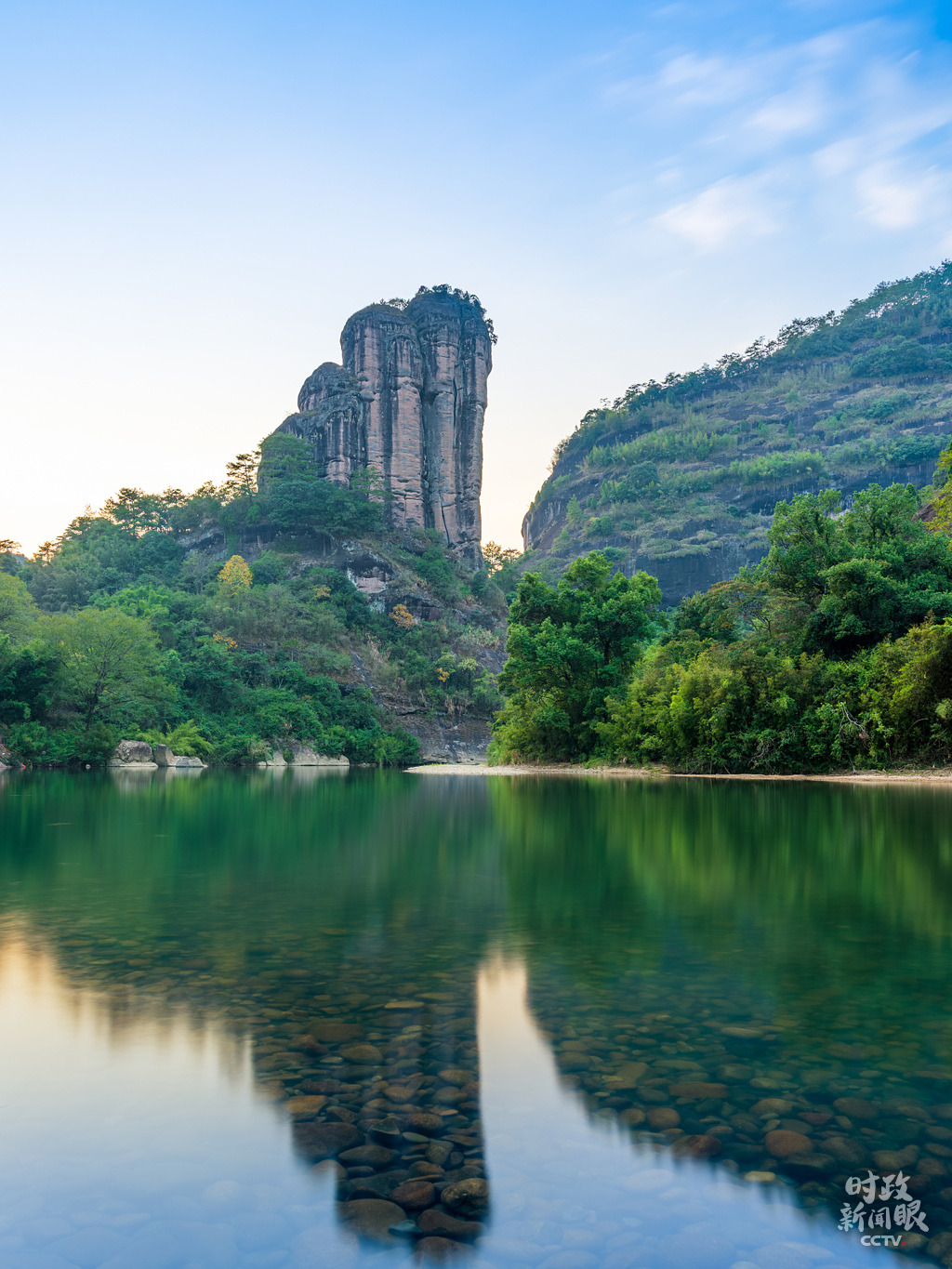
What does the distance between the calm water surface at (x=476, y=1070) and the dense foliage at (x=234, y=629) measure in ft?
106

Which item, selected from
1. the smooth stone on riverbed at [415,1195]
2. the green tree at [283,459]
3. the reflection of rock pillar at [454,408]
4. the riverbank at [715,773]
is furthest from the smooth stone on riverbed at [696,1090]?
the reflection of rock pillar at [454,408]

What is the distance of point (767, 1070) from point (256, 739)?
41.1m

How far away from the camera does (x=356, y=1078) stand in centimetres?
286

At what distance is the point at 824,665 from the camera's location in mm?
21922

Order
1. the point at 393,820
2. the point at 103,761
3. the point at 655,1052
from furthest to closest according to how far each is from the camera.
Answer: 1. the point at 103,761
2. the point at 393,820
3. the point at 655,1052

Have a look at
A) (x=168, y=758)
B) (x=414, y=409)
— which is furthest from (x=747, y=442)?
(x=168, y=758)

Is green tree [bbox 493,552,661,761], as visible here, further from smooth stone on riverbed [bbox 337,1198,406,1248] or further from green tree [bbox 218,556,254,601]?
smooth stone on riverbed [bbox 337,1198,406,1248]

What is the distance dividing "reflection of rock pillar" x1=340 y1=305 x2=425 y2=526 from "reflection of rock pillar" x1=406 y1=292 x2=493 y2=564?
2111 millimetres

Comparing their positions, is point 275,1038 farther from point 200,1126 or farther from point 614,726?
point 614,726

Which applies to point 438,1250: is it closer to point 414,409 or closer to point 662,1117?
point 662,1117

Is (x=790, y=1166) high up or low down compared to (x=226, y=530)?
down

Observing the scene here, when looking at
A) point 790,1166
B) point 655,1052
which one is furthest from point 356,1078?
point 790,1166

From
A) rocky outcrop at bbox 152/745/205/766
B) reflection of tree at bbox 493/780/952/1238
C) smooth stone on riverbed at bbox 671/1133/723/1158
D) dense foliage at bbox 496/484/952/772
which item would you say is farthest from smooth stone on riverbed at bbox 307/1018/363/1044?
rocky outcrop at bbox 152/745/205/766

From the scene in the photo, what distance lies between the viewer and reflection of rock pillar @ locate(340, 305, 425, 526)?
215 ft
